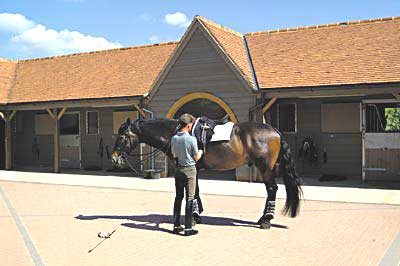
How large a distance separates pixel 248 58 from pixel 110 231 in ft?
32.6

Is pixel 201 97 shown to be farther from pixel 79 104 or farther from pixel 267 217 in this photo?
pixel 267 217

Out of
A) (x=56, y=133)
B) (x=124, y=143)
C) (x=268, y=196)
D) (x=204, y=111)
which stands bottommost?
(x=268, y=196)

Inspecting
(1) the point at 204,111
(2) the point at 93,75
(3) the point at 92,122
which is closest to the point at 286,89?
(1) the point at 204,111

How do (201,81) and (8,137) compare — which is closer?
(201,81)

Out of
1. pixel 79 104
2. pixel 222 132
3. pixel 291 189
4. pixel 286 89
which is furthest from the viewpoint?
pixel 79 104

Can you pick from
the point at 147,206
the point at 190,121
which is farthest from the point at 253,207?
the point at 190,121

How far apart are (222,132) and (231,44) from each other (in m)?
8.37

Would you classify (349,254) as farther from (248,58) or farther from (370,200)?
(248,58)

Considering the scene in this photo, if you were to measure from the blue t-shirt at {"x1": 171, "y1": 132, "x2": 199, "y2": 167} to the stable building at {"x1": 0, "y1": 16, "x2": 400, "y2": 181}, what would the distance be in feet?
21.9

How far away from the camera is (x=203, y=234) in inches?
291

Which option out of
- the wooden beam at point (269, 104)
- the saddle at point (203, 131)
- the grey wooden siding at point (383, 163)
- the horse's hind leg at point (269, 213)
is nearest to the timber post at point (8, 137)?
the wooden beam at point (269, 104)

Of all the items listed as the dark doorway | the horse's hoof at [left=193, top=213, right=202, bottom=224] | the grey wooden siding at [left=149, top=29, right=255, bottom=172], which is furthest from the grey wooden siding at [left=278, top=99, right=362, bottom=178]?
the dark doorway

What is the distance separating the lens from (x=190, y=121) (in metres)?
7.51

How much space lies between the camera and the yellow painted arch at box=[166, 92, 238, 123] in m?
14.4
